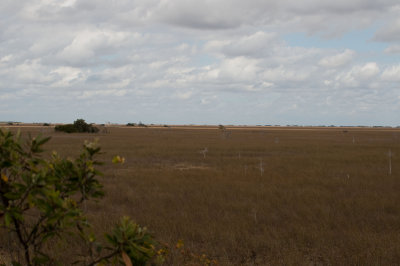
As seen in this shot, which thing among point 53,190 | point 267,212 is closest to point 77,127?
point 267,212

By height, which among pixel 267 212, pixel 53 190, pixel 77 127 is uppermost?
pixel 77 127

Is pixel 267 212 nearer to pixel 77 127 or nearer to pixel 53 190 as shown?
pixel 53 190

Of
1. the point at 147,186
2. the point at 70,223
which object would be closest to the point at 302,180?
the point at 147,186

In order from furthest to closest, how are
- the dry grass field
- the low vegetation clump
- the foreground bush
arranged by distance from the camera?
the low vegetation clump, the dry grass field, the foreground bush

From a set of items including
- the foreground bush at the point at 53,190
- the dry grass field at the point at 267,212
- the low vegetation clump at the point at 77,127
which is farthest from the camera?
the low vegetation clump at the point at 77,127

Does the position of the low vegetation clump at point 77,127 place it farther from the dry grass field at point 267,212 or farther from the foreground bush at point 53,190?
the foreground bush at point 53,190

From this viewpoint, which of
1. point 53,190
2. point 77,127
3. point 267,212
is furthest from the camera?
point 77,127

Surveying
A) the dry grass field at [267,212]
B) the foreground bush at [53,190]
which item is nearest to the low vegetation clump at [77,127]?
the dry grass field at [267,212]

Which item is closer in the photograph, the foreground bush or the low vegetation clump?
the foreground bush

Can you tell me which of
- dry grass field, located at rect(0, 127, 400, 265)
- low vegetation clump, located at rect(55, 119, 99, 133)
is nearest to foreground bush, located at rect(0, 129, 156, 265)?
dry grass field, located at rect(0, 127, 400, 265)

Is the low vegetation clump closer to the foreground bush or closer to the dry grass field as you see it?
the dry grass field

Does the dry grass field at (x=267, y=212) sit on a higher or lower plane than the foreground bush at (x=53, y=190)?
lower

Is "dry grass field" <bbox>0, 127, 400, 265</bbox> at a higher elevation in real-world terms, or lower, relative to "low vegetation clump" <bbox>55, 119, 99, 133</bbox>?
lower

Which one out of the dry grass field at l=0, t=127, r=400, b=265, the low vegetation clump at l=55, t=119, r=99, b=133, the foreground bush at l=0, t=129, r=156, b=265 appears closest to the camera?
the foreground bush at l=0, t=129, r=156, b=265
